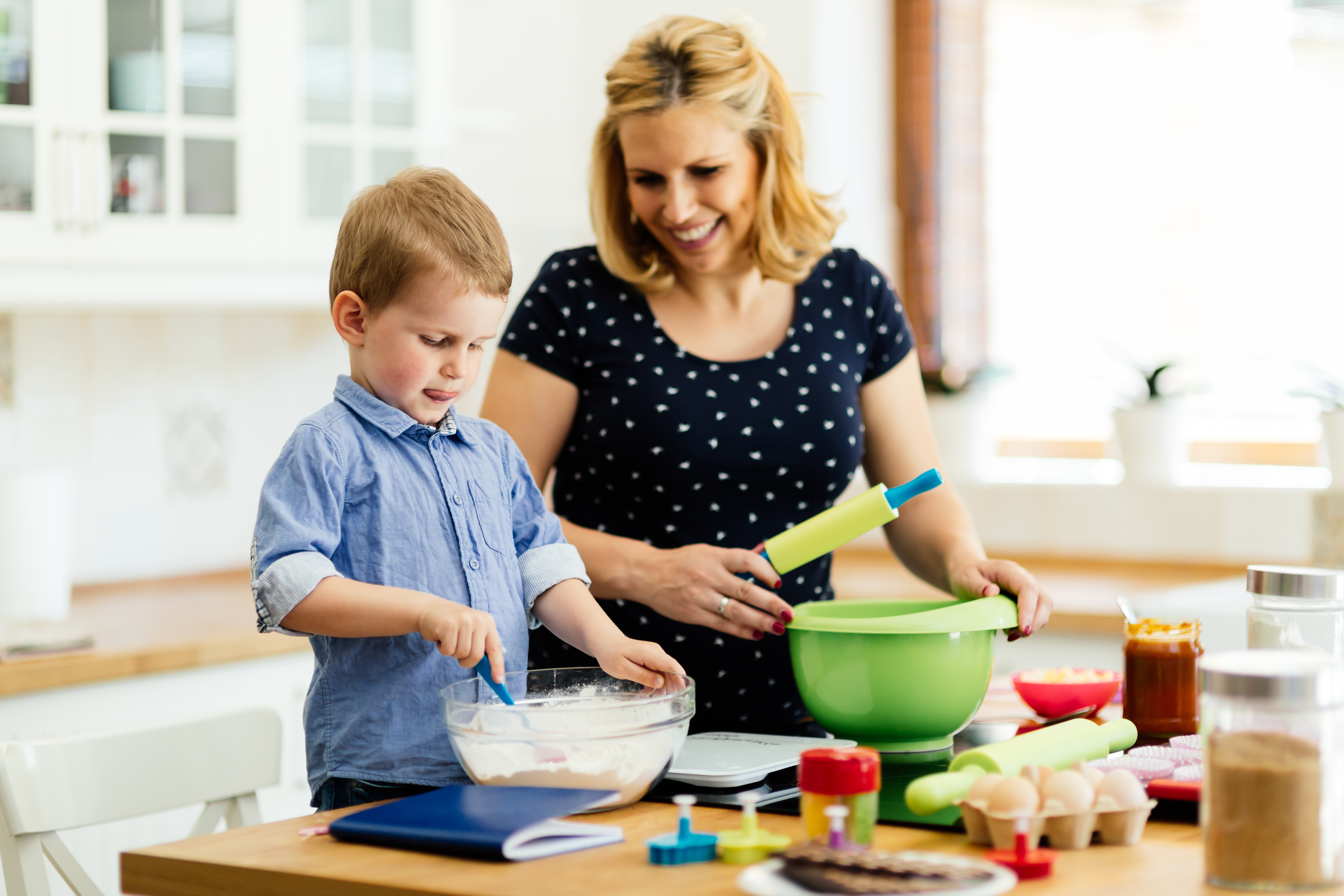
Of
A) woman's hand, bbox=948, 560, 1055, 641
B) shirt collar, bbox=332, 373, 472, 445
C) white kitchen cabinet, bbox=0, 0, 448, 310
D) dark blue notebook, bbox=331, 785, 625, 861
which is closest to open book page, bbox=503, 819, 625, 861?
dark blue notebook, bbox=331, 785, 625, 861

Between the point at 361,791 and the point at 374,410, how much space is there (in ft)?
0.99

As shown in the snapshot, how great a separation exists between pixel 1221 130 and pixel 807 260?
1746 millimetres

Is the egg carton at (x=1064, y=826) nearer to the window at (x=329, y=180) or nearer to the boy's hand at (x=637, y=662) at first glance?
the boy's hand at (x=637, y=662)

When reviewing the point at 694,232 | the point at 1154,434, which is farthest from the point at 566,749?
the point at 1154,434

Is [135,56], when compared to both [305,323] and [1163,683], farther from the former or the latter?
[1163,683]

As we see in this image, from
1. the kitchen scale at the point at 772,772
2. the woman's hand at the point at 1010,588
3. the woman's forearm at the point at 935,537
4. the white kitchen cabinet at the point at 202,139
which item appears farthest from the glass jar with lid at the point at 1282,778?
the white kitchen cabinet at the point at 202,139

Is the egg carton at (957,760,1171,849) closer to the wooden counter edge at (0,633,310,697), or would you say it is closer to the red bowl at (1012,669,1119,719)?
the red bowl at (1012,669,1119,719)

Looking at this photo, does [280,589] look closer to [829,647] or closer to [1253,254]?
[829,647]

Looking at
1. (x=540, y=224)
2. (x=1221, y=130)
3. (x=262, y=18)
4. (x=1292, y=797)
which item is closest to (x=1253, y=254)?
(x=1221, y=130)

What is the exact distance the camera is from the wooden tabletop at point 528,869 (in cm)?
92

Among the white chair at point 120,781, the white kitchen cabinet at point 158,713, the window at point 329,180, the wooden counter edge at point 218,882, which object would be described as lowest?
the white kitchen cabinet at point 158,713

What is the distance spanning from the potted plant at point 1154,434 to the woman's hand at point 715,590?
1724mm

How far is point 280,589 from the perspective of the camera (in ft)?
3.62

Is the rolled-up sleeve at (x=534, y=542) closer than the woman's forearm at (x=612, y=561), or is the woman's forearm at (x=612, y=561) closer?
the rolled-up sleeve at (x=534, y=542)
